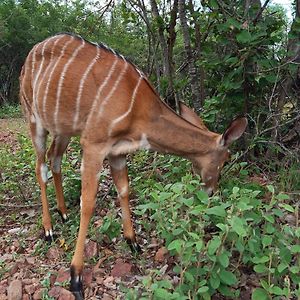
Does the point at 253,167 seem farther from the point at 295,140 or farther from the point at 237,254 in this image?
the point at 237,254

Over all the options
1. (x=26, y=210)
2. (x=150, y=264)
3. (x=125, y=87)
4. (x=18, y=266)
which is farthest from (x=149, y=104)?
(x=26, y=210)

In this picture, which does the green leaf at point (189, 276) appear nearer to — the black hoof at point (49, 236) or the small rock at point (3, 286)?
the small rock at point (3, 286)

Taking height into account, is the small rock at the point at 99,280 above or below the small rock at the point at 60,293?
above

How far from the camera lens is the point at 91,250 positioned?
3197 mm

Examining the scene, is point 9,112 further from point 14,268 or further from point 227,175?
point 14,268

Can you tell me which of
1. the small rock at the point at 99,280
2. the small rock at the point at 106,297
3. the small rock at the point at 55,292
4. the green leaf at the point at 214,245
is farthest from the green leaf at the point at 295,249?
the small rock at the point at 55,292

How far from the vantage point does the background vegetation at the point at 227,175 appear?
2.35m

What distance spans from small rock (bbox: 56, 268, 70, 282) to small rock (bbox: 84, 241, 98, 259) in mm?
202

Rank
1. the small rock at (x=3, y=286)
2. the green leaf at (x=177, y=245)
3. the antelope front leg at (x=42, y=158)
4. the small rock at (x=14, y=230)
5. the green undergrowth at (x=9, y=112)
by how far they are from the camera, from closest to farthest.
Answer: the green leaf at (x=177, y=245) < the small rock at (x=3, y=286) < the antelope front leg at (x=42, y=158) < the small rock at (x=14, y=230) < the green undergrowth at (x=9, y=112)

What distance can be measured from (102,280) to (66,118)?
3.48 feet

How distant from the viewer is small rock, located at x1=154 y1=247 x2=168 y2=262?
10.0 feet

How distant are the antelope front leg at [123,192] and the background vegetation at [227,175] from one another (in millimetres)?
90

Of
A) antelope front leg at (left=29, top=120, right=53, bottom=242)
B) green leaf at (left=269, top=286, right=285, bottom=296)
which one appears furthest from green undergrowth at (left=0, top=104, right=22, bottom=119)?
green leaf at (left=269, top=286, right=285, bottom=296)

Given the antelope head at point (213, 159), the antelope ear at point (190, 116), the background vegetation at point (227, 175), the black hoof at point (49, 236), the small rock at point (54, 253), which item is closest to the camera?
the background vegetation at point (227, 175)
